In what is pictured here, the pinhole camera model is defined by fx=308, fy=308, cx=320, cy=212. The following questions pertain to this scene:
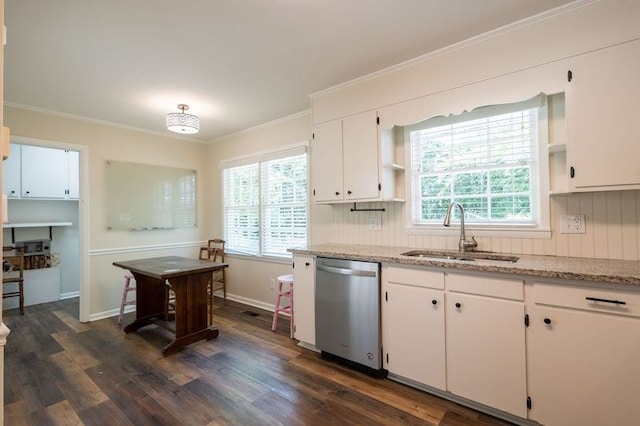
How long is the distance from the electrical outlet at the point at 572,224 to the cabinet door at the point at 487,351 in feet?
2.34

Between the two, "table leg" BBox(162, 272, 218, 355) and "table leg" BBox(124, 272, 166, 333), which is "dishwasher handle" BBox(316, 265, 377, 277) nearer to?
"table leg" BBox(162, 272, 218, 355)

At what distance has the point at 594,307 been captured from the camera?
158 cm

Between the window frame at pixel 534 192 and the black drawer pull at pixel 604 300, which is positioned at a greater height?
the window frame at pixel 534 192

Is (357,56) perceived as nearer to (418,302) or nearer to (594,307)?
(418,302)

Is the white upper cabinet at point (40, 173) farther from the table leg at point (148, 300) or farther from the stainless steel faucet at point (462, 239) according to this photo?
the stainless steel faucet at point (462, 239)

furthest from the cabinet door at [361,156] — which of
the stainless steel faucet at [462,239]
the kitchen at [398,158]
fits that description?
the stainless steel faucet at [462,239]

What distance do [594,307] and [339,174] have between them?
201cm

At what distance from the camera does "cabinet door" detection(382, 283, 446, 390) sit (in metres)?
2.08

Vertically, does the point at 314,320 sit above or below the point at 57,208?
below

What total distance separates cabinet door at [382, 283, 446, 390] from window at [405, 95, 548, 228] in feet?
2.46

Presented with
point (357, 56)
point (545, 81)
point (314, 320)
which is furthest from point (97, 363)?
point (545, 81)

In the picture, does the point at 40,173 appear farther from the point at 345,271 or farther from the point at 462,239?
the point at 462,239

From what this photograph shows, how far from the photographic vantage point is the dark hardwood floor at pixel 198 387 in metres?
1.96

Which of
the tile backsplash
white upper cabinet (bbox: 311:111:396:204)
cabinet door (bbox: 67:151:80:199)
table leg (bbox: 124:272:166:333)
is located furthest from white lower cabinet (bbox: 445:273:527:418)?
cabinet door (bbox: 67:151:80:199)
